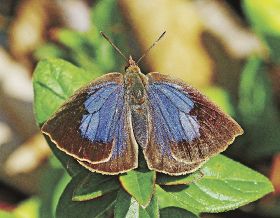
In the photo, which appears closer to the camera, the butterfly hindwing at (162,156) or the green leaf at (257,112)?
the butterfly hindwing at (162,156)

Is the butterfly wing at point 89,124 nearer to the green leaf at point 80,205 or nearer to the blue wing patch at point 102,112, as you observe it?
the blue wing patch at point 102,112

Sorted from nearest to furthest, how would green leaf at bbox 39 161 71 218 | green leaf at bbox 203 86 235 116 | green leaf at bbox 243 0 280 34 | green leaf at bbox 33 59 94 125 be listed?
green leaf at bbox 33 59 94 125 → green leaf at bbox 39 161 71 218 → green leaf at bbox 243 0 280 34 → green leaf at bbox 203 86 235 116

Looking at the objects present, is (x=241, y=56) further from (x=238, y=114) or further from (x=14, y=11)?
(x=14, y=11)

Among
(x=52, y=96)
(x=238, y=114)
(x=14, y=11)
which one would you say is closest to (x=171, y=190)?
(x=52, y=96)

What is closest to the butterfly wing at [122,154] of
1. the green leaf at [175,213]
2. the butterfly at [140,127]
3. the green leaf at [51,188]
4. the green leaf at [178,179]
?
the butterfly at [140,127]

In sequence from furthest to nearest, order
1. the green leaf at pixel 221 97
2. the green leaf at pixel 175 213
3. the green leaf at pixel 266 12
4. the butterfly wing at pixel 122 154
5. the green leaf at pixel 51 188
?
the green leaf at pixel 221 97 → the green leaf at pixel 266 12 → the green leaf at pixel 51 188 → the green leaf at pixel 175 213 → the butterfly wing at pixel 122 154

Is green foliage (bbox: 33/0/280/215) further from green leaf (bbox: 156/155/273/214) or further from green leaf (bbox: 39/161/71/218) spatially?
green leaf (bbox: 39/161/71/218)

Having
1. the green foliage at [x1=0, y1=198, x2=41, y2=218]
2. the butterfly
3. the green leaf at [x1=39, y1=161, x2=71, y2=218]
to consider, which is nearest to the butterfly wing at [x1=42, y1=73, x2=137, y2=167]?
the butterfly
